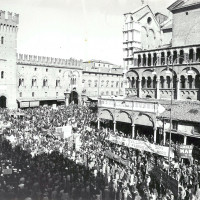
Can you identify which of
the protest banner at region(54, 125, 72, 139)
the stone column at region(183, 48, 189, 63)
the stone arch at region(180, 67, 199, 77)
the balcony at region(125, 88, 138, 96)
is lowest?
the protest banner at region(54, 125, 72, 139)

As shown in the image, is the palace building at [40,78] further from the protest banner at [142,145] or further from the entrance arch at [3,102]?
the protest banner at [142,145]

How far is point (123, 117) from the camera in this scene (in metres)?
30.7

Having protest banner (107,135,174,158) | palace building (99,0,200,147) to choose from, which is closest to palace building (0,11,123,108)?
palace building (99,0,200,147)

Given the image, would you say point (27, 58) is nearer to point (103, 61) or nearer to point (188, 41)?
point (188, 41)

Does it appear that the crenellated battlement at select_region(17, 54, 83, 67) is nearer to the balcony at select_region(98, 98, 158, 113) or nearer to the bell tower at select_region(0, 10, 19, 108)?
the bell tower at select_region(0, 10, 19, 108)

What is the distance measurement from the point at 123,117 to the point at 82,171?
43.2ft

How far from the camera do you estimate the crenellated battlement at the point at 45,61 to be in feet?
163

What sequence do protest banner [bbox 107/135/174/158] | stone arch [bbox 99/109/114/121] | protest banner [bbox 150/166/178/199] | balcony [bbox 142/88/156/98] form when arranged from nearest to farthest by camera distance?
protest banner [bbox 150/166/178/199] → protest banner [bbox 107/135/174/158] → stone arch [bbox 99/109/114/121] → balcony [bbox 142/88/156/98]

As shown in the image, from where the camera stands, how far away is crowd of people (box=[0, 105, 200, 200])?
1555 centimetres

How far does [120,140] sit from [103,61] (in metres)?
57.3

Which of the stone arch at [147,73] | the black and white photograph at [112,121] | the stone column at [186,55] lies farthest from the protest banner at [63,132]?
the stone column at [186,55]

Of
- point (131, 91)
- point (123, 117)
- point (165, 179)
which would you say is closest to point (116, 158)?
point (165, 179)

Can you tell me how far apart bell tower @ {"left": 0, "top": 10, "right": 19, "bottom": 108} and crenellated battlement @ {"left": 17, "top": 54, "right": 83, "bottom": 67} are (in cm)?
235

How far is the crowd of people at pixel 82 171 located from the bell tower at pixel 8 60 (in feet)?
57.2
